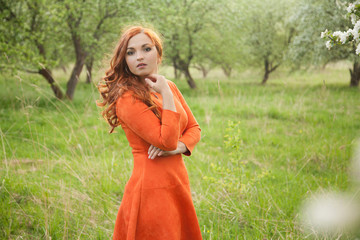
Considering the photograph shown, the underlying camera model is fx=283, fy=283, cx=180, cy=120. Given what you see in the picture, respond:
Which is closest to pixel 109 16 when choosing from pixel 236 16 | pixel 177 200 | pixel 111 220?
pixel 236 16

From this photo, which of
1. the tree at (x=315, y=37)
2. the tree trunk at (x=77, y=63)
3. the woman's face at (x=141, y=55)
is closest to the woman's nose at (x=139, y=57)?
the woman's face at (x=141, y=55)

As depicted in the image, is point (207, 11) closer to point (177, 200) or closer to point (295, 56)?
point (295, 56)

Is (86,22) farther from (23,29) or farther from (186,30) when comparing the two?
(186,30)

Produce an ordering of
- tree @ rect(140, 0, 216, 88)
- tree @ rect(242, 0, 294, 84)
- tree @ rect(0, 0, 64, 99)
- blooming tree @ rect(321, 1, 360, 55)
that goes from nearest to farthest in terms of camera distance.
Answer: blooming tree @ rect(321, 1, 360, 55), tree @ rect(0, 0, 64, 99), tree @ rect(140, 0, 216, 88), tree @ rect(242, 0, 294, 84)

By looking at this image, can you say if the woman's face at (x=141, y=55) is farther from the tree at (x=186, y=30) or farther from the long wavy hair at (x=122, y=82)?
the tree at (x=186, y=30)

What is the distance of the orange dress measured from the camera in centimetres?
180

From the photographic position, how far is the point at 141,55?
1924 millimetres

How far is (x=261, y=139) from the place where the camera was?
5902 millimetres

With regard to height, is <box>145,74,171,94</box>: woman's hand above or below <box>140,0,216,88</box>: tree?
below

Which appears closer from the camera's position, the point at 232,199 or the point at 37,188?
the point at 232,199

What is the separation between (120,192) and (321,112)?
629cm

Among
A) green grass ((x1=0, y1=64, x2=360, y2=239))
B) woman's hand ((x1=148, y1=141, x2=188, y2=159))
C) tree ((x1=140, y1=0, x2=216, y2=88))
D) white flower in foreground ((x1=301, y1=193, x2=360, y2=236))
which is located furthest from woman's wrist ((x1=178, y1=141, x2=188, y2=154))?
tree ((x1=140, y1=0, x2=216, y2=88))

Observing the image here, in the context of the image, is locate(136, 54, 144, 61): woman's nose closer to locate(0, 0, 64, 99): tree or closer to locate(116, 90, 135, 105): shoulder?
locate(116, 90, 135, 105): shoulder

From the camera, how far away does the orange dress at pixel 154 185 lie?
5.90 ft
